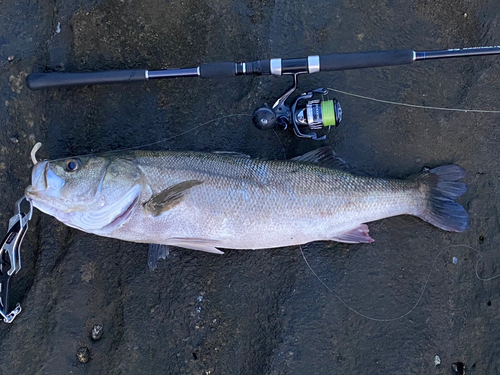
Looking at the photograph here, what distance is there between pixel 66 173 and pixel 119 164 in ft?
1.33

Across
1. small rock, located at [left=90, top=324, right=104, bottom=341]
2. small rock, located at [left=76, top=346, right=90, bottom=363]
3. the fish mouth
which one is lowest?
small rock, located at [left=76, top=346, right=90, bottom=363]

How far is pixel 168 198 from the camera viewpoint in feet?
9.48

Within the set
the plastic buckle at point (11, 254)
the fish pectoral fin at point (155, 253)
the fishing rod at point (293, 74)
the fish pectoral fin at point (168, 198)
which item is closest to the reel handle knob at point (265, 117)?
the fishing rod at point (293, 74)

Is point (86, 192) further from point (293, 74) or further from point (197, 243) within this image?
point (293, 74)

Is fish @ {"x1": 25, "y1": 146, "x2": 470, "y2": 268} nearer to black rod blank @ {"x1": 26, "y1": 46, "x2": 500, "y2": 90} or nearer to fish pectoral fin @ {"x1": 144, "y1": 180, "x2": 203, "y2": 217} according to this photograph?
fish pectoral fin @ {"x1": 144, "y1": 180, "x2": 203, "y2": 217}

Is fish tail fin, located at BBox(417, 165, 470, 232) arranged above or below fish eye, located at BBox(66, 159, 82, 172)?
below

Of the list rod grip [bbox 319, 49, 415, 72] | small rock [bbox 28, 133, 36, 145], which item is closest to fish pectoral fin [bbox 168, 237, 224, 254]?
small rock [bbox 28, 133, 36, 145]

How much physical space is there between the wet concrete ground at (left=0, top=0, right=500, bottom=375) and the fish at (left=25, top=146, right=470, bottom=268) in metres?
0.33

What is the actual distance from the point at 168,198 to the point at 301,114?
131cm

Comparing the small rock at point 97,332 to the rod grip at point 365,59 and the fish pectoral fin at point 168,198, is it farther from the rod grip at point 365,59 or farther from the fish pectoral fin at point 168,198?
the rod grip at point 365,59

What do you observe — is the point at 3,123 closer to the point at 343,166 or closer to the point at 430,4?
the point at 343,166

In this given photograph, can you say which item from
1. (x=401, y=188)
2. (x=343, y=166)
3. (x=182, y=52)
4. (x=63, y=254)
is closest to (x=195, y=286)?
(x=63, y=254)

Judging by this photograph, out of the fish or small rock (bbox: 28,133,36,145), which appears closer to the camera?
the fish

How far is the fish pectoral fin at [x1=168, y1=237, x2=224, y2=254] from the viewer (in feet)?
9.78
